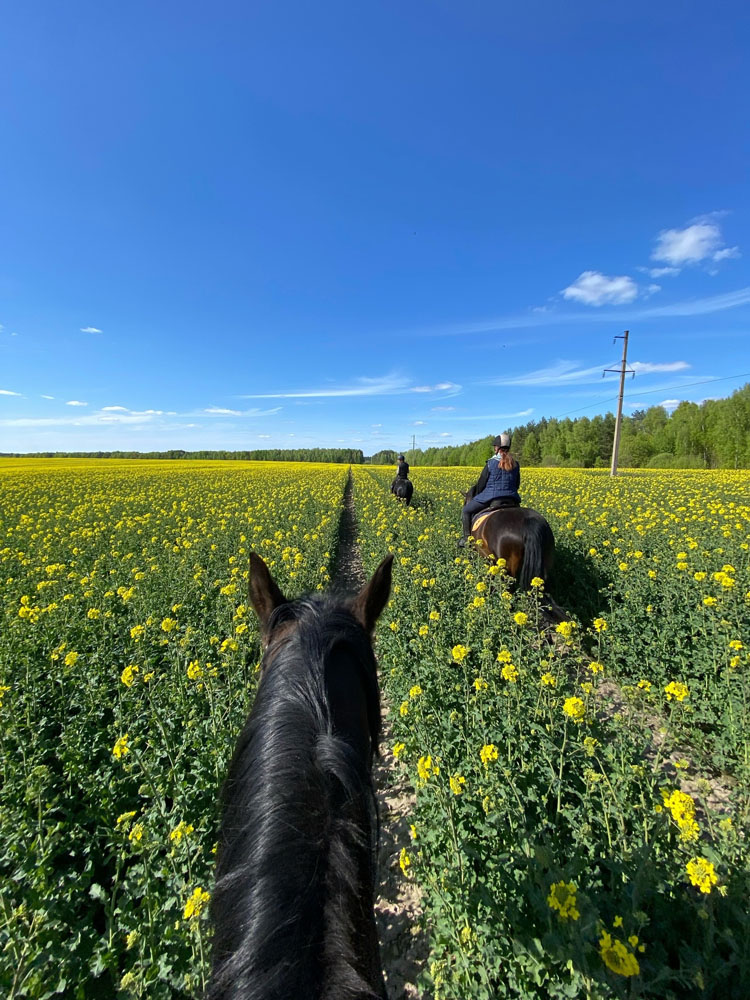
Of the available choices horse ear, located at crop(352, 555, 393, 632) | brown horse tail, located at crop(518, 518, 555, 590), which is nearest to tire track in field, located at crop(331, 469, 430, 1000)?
horse ear, located at crop(352, 555, 393, 632)

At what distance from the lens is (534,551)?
584 cm

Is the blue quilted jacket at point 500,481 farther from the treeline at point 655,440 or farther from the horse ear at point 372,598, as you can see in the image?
the treeline at point 655,440

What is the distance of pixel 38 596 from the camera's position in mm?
→ 6402

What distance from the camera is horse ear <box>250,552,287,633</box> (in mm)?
1915

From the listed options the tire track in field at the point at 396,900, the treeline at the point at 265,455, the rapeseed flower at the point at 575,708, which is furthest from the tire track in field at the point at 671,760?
the treeline at the point at 265,455

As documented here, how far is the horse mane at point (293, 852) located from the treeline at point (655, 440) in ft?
180

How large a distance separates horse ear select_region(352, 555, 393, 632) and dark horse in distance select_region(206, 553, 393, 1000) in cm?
37

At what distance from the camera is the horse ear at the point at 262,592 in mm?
1915

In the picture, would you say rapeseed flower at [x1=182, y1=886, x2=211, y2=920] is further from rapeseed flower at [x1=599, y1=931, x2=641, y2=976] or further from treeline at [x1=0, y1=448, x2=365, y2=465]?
treeline at [x1=0, y1=448, x2=365, y2=465]

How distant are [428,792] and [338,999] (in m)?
2.07

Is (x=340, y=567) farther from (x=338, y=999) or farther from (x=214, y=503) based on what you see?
(x=338, y=999)

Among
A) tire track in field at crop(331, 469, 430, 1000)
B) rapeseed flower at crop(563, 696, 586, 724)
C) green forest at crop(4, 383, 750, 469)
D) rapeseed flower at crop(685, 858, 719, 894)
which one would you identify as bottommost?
tire track in field at crop(331, 469, 430, 1000)

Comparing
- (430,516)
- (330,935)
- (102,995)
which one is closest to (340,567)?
(430,516)

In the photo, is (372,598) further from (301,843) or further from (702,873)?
(702,873)
